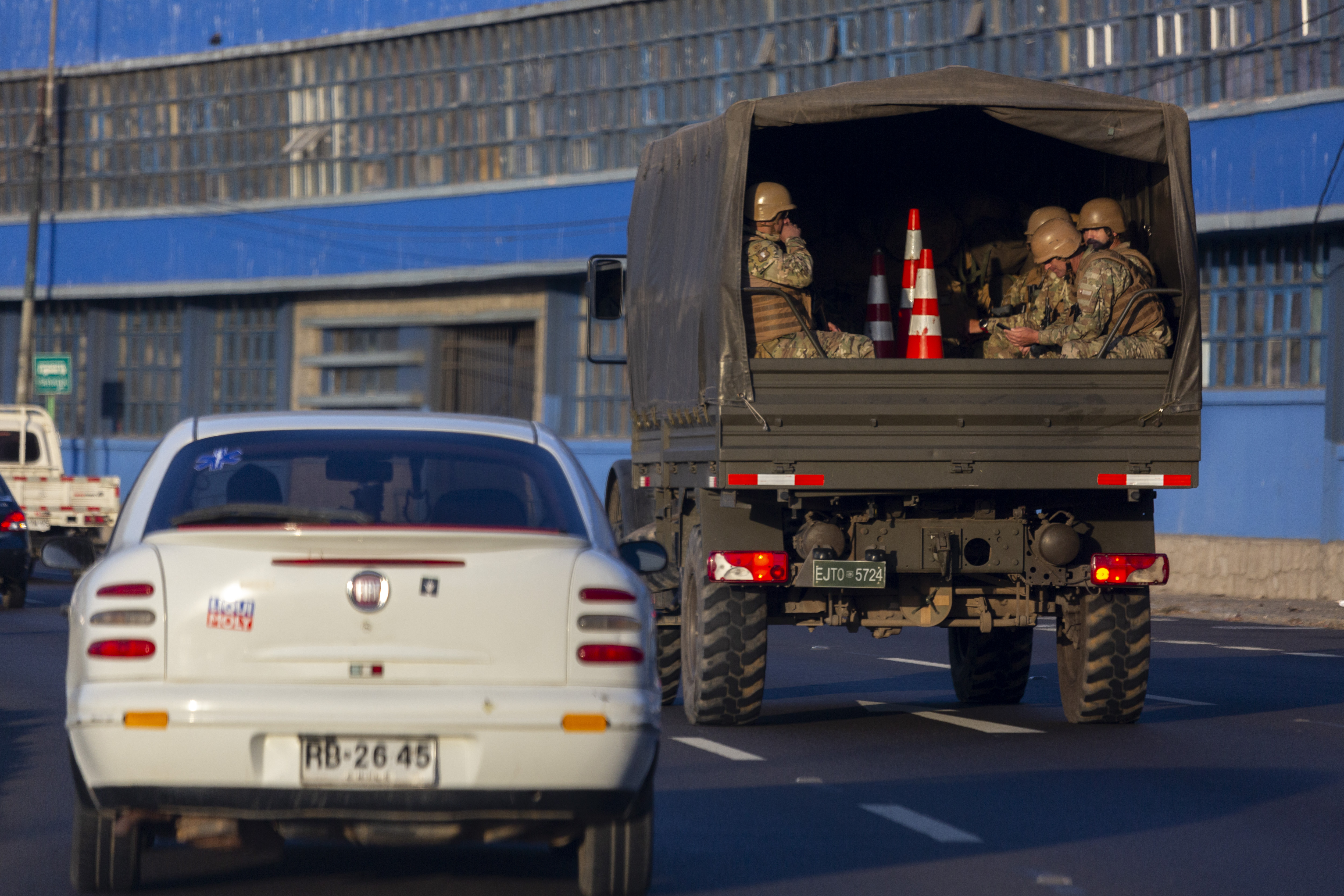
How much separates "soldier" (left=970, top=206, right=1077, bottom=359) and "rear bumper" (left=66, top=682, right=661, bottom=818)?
20.7 ft

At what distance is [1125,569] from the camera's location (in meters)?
11.1

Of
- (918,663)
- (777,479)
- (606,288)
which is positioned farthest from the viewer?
(918,663)

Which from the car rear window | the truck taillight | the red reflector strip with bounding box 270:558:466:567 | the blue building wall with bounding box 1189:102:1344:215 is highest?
the blue building wall with bounding box 1189:102:1344:215

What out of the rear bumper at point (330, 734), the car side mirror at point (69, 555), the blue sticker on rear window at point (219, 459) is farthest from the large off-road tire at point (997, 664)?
the rear bumper at point (330, 734)

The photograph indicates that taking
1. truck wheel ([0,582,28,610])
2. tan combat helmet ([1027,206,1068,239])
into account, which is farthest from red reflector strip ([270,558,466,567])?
truck wheel ([0,582,28,610])

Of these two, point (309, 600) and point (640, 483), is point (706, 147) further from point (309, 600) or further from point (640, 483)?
point (309, 600)

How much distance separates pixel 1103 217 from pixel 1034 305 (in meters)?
0.67

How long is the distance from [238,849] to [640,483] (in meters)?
7.37

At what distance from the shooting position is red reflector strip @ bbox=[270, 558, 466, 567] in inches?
232

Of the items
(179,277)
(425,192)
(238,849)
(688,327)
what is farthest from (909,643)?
(179,277)

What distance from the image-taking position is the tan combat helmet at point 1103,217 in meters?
12.3

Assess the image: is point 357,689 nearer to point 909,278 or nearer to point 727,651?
point 727,651

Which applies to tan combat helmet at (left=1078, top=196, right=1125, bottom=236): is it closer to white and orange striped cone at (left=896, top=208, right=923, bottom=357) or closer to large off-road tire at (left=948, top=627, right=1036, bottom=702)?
white and orange striped cone at (left=896, top=208, right=923, bottom=357)

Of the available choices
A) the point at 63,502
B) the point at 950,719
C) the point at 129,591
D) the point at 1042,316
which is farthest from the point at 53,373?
the point at 129,591
